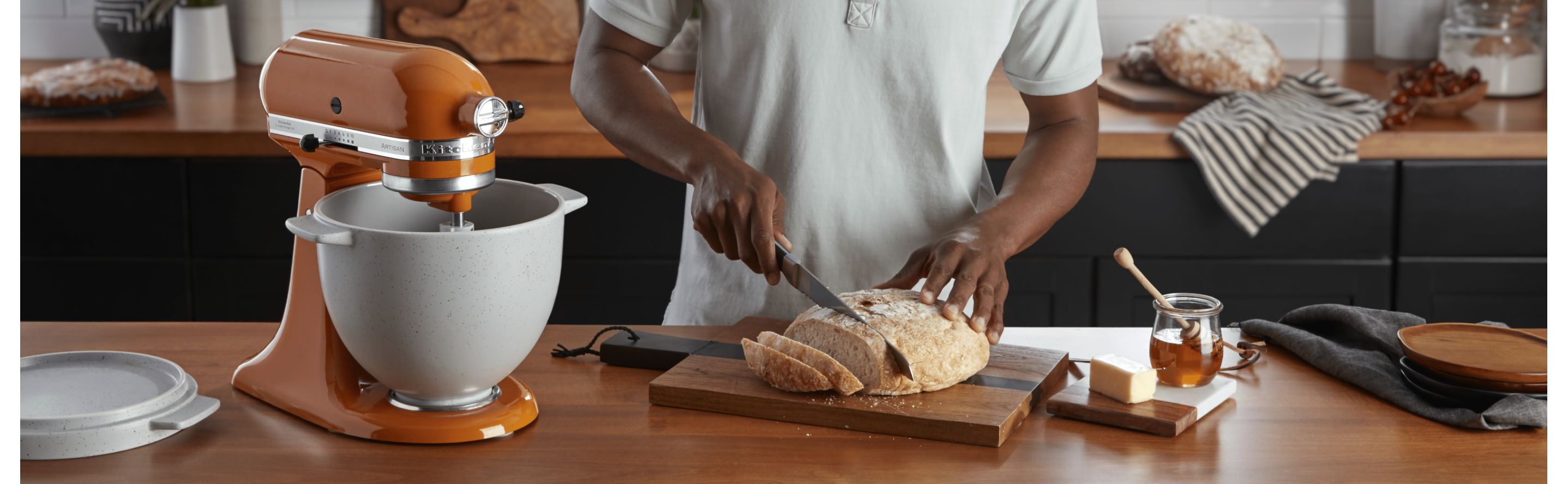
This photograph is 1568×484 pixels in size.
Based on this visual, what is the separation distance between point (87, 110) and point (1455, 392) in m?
2.29

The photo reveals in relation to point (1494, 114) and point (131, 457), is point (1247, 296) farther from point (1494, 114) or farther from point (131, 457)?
point (131, 457)

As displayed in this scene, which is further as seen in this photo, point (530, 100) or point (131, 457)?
point (530, 100)

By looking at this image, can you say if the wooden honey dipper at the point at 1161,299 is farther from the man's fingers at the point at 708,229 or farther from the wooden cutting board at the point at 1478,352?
the man's fingers at the point at 708,229

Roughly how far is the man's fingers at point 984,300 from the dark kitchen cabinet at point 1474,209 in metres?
1.43

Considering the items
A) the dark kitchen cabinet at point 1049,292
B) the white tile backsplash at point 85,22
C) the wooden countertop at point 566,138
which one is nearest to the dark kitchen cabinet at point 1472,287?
the wooden countertop at point 566,138

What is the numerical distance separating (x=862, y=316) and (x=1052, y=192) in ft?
1.30

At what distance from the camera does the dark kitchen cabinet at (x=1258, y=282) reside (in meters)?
2.38

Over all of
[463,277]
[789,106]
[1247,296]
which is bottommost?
[1247,296]

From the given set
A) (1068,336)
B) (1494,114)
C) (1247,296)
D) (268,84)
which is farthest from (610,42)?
(1494,114)

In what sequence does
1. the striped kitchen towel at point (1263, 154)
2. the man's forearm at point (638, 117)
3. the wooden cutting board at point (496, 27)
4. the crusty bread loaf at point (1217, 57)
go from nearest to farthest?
the man's forearm at point (638, 117), the striped kitchen towel at point (1263, 154), the crusty bread loaf at point (1217, 57), the wooden cutting board at point (496, 27)

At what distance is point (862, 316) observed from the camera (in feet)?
3.84

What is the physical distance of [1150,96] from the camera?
249cm

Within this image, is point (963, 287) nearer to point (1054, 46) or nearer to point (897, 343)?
point (897, 343)

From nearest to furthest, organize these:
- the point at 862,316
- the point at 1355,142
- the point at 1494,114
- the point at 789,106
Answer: the point at 862,316 → the point at 789,106 → the point at 1355,142 → the point at 1494,114
